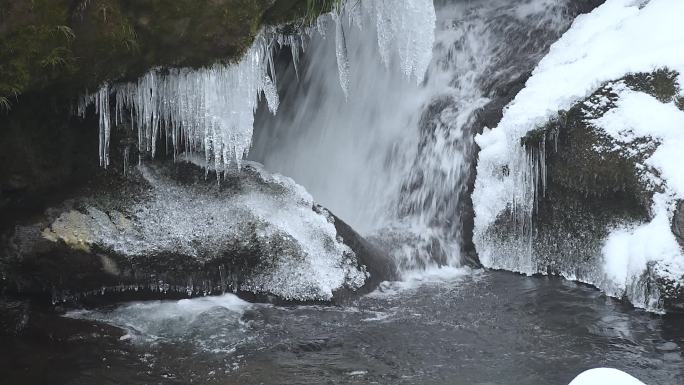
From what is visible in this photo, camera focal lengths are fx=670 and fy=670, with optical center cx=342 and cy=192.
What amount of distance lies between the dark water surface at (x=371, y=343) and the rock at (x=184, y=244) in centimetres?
23

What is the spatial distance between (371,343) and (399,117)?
170 inches

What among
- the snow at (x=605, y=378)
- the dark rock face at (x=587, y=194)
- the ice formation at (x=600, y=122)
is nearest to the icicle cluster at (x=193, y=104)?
the ice formation at (x=600, y=122)

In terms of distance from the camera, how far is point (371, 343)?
542 cm

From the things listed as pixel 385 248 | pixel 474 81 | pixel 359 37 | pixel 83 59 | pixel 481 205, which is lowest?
pixel 385 248

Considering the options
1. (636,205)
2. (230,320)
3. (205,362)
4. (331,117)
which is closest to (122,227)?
(230,320)

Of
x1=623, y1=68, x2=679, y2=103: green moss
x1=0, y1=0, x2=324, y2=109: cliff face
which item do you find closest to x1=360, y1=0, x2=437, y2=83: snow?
x1=0, y1=0, x2=324, y2=109: cliff face

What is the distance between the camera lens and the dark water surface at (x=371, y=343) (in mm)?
4832

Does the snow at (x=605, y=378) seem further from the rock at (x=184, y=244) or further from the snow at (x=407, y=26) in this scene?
the snow at (x=407, y=26)

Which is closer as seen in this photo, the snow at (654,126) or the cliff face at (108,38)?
the cliff face at (108,38)

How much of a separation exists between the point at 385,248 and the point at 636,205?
2.59 meters

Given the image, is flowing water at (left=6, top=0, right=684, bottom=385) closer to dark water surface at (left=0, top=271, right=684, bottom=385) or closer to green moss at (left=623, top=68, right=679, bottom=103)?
dark water surface at (left=0, top=271, right=684, bottom=385)

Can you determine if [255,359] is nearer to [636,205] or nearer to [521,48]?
[636,205]

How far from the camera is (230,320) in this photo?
5.74 metres

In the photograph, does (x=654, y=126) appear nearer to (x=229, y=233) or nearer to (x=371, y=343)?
(x=371, y=343)
